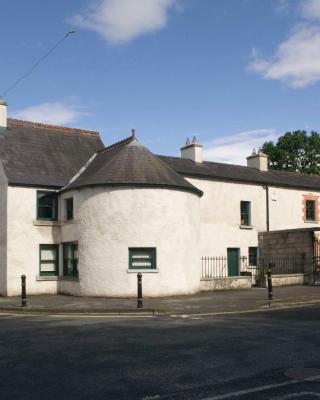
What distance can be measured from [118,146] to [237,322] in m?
14.2

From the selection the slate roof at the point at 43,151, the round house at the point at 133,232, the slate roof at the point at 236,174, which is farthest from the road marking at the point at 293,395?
the slate roof at the point at 236,174

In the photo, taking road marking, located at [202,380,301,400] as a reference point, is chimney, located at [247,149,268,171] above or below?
above

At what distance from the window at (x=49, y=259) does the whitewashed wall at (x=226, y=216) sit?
7.98 meters

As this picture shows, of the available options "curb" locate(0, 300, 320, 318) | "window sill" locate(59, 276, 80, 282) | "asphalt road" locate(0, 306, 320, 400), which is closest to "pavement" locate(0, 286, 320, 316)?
"curb" locate(0, 300, 320, 318)

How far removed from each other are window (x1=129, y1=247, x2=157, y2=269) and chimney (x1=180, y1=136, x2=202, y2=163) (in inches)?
427

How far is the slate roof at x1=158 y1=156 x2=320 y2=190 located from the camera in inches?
1122

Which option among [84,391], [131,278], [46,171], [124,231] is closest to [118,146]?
[46,171]

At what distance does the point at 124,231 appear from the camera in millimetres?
21062

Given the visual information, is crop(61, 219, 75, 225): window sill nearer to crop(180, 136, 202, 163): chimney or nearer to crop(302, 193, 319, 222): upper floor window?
crop(180, 136, 202, 163): chimney

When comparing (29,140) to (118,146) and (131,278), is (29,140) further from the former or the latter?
(131,278)

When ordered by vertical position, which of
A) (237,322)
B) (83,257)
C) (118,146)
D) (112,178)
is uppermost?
(118,146)

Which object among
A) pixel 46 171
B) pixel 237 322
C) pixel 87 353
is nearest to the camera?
pixel 87 353

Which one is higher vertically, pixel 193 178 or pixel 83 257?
pixel 193 178

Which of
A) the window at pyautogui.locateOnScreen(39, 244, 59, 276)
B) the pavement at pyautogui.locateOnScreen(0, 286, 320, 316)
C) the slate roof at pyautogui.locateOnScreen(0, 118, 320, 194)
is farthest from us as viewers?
the window at pyautogui.locateOnScreen(39, 244, 59, 276)
